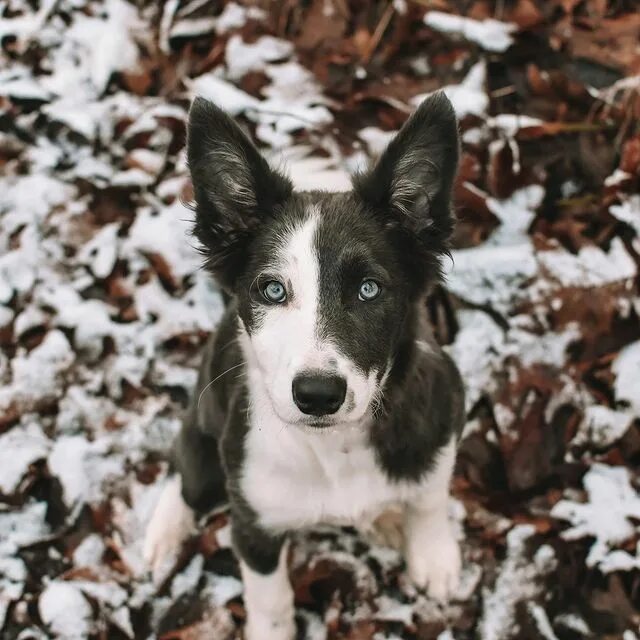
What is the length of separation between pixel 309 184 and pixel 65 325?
1.82 metres

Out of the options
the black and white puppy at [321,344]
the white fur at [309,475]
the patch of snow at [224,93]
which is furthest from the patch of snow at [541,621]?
the patch of snow at [224,93]

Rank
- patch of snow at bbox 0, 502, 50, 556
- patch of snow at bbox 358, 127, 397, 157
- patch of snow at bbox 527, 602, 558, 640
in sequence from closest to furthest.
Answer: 1. patch of snow at bbox 527, 602, 558, 640
2. patch of snow at bbox 0, 502, 50, 556
3. patch of snow at bbox 358, 127, 397, 157

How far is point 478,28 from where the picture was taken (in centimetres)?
505

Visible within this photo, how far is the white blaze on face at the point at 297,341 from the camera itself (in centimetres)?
245

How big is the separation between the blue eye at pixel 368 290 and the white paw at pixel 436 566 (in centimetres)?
→ 141

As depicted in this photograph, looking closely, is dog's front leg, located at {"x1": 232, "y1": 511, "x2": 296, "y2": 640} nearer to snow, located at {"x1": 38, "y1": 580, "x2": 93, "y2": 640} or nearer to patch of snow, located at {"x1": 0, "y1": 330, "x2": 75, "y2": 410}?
snow, located at {"x1": 38, "y1": 580, "x2": 93, "y2": 640}

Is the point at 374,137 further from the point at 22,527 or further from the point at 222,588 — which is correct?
the point at 22,527

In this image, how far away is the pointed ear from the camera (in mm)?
2527

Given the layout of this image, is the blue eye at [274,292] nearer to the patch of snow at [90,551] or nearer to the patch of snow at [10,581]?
the patch of snow at [90,551]

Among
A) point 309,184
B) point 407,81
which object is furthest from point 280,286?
point 407,81

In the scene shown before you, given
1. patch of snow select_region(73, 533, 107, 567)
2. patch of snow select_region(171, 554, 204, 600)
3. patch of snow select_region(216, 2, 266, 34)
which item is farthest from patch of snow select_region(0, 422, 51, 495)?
patch of snow select_region(216, 2, 266, 34)

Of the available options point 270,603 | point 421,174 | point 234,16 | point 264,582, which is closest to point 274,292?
point 421,174

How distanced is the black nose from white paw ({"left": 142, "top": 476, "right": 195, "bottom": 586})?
1577 millimetres

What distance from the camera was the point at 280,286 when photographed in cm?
263
